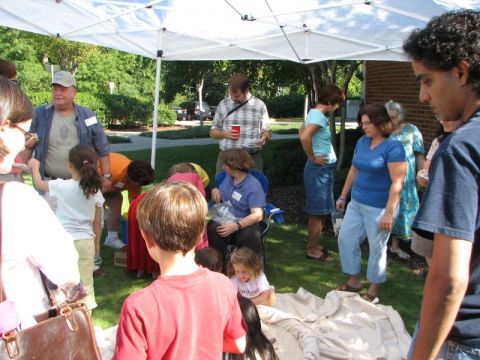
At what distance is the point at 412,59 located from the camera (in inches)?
58.4

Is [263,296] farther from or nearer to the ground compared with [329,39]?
nearer to the ground

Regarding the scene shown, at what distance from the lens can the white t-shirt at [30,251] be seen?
156 centimetres

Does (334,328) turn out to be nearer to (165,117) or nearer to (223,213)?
(223,213)

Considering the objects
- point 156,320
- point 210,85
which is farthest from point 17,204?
point 210,85

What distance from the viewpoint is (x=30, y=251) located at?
1.63 metres

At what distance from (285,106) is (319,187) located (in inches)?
1219

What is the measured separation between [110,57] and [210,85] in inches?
498

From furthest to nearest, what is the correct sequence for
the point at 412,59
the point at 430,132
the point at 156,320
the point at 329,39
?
the point at 430,132 → the point at 329,39 → the point at 156,320 → the point at 412,59

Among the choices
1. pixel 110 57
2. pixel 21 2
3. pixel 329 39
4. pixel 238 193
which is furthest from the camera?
pixel 110 57

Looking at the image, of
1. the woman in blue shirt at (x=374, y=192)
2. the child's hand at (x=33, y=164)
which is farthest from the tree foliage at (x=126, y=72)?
the child's hand at (x=33, y=164)

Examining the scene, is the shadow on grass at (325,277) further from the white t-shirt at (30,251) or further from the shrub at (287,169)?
the shrub at (287,169)

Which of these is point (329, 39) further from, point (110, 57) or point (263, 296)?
point (110, 57)

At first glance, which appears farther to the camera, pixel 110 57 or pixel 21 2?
pixel 110 57

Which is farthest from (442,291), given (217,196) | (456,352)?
(217,196)
